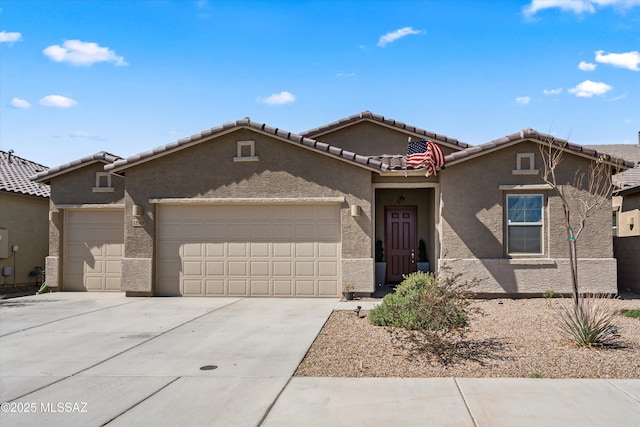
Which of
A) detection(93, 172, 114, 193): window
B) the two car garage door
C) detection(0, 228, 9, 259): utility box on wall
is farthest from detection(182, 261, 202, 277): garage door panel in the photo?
detection(0, 228, 9, 259): utility box on wall

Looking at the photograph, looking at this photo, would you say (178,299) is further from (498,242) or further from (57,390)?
(498,242)

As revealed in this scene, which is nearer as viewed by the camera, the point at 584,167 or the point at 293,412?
the point at 293,412

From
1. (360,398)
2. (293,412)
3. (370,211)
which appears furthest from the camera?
(370,211)

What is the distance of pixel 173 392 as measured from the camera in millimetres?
5789

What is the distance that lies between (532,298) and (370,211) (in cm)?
443

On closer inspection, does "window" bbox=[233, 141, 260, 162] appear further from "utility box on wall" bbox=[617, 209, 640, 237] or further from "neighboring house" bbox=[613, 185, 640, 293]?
"utility box on wall" bbox=[617, 209, 640, 237]

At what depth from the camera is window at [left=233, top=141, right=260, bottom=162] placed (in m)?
13.2

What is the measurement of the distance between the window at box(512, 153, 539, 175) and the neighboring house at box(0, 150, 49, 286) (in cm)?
1499

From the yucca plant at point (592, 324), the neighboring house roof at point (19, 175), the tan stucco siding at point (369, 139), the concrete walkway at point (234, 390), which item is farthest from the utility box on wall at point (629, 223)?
the neighboring house roof at point (19, 175)

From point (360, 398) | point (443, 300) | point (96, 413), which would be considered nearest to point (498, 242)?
point (443, 300)

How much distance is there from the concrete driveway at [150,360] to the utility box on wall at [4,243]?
4774mm

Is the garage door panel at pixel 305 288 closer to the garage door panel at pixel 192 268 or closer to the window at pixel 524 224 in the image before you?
the garage door panel at pixel 192 268

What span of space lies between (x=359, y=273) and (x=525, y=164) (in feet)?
15.9

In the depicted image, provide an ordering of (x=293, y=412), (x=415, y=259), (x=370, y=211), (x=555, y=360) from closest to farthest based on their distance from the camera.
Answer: (x=293, y=412), (x=555, y=360), (x=370, y=211), (x=415, y=259)
